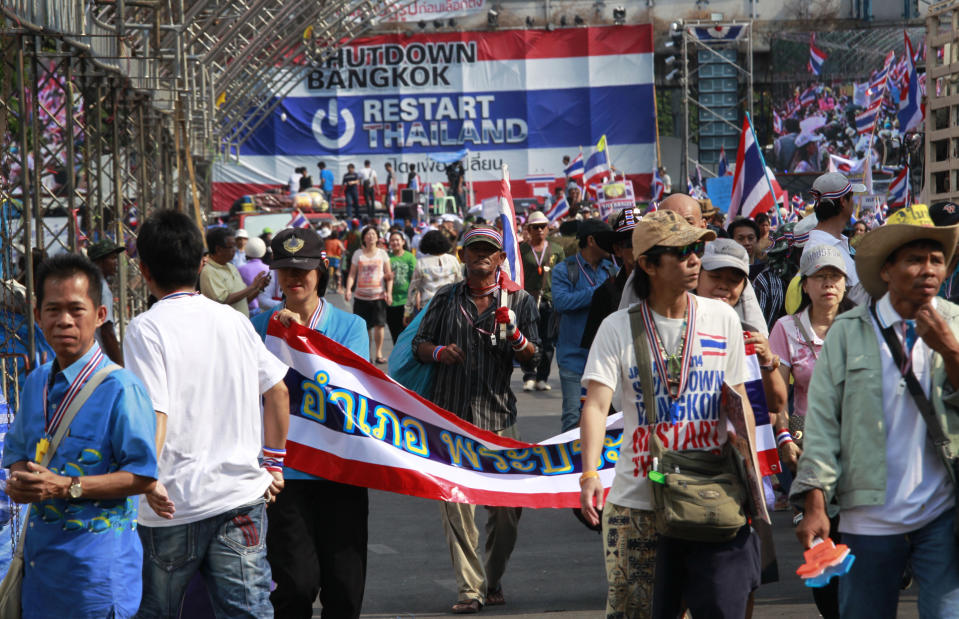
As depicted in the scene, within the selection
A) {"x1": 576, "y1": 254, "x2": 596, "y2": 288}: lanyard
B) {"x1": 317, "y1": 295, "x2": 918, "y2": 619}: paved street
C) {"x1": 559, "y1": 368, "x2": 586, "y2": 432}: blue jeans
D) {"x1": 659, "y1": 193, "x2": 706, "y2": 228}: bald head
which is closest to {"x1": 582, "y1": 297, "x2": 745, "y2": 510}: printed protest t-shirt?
{"x1": 659, "y1": 193, "x2": 706, "y2": 228}: bald head

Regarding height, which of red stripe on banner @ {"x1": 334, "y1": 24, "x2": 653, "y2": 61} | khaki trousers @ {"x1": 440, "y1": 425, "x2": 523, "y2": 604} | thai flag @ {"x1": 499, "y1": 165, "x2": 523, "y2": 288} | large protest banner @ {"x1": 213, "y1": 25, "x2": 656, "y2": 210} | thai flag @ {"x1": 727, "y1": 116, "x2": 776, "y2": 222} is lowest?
khaki trousers @ {"x1": 440, "y1": 425, "x2": 523, "y2": 604}

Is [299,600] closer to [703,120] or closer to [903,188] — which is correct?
[903,188]

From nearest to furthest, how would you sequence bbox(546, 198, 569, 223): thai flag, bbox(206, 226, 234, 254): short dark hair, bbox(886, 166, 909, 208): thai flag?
bbox(206, 226, 234, 254): short dark hair → bbox(886, 166, 909, 208): thai flag → bbox(546, 198, 569, 223): thai flag

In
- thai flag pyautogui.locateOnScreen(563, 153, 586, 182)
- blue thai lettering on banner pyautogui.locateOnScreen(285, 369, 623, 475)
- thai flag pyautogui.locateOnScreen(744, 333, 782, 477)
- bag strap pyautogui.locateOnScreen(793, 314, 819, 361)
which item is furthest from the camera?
thai flag pyautogui.locateOnScreen(563, 153, 586, 182)

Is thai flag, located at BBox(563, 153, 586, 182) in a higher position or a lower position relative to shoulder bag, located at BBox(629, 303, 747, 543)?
higher

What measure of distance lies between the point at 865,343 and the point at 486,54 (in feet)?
156

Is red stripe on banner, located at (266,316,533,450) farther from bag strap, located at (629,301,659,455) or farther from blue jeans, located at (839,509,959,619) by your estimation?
blue jeans, located at (839,509,959,619)

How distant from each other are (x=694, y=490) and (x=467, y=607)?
2731mm

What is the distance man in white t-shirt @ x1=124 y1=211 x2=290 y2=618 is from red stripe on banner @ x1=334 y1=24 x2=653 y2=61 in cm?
4690

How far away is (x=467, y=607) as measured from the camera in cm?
666

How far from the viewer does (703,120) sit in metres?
49.4

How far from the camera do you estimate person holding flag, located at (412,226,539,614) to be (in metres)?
6.69

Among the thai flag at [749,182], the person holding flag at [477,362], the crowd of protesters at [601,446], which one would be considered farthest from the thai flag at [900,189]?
the crowd of protesters at [601,446]

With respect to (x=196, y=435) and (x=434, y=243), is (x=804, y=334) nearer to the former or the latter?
(x=196, y=435)
